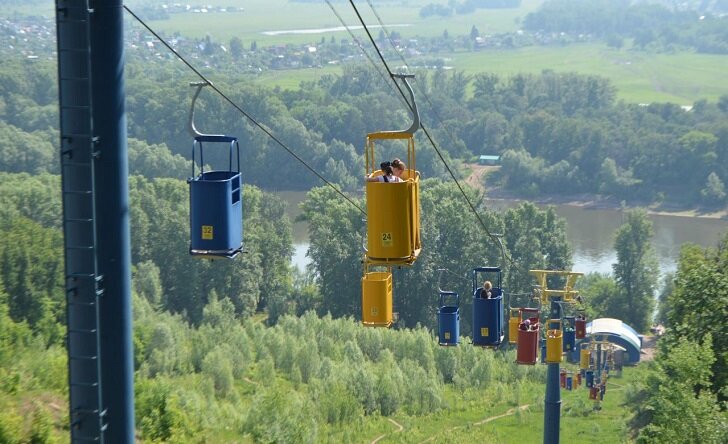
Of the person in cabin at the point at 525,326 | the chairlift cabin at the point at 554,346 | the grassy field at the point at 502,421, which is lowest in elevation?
the grassy field at the point at 502,421

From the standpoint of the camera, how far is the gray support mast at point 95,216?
8.93 metres

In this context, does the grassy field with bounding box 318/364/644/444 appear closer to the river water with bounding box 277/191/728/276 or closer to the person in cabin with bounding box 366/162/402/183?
the person in cabin with bounding box 366/162/402/183

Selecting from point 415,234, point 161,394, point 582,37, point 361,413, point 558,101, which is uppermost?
point 582,37

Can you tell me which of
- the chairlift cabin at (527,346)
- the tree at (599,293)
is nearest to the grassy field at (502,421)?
the chairlift cabin at (527,346)

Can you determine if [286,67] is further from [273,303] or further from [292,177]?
[273,303]

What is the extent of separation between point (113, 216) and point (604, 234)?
203ft

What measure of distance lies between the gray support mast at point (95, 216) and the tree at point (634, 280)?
4232 cm

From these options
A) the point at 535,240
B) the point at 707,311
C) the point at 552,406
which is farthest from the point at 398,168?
the point at 535,240

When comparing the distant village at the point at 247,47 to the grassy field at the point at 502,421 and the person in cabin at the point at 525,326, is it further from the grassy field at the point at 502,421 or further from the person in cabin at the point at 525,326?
the person in cabin at the point at 525,326

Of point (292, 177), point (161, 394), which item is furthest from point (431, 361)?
point (292, 177)

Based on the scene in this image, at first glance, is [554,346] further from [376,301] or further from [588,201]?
[588,201]

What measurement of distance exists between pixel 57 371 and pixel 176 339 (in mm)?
16144

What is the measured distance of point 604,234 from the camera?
69188mm

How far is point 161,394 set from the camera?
20.1 meters
